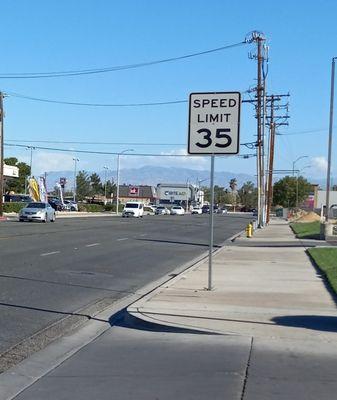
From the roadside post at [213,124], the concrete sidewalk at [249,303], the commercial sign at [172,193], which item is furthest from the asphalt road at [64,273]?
the commercial sign at [172,193]

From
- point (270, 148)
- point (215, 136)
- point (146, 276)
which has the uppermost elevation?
point (270, 148)

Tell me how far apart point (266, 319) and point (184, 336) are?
1581 millimetres

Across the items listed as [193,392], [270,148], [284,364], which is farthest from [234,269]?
[270,148]

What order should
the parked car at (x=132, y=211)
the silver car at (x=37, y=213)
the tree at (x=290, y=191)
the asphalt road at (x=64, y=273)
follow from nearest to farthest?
the asphalt road at (x=64, y=273) → the silver car at (x=37, y=213) → the parked car at (x=132, y=211) → the tree at (x=290, y=191)

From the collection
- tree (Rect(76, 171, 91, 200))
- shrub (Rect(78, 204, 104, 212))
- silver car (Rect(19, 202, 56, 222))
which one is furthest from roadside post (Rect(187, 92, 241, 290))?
tree (Rect(76, 171, 91, 200))

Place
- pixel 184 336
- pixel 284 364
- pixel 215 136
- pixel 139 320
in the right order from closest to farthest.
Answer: pixel 284 364
pixel 184 336
pixel 139 320
pixel 215 136

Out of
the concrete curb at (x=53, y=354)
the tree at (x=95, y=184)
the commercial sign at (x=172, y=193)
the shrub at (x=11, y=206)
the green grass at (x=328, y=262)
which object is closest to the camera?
the concrete curb at (x=53, y=354)

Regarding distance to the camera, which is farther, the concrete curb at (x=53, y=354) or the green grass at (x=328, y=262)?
the green grass at (x=328, y=262)

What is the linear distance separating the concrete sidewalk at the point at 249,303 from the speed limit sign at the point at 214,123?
2.65m

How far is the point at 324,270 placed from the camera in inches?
621

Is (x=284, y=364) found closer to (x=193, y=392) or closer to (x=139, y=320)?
(x=193, y=392)

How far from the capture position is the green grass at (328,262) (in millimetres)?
13922

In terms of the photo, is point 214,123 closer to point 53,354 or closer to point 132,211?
point 53,354

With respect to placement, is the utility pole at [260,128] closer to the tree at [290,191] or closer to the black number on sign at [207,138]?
the black number on sign at [207,138]
